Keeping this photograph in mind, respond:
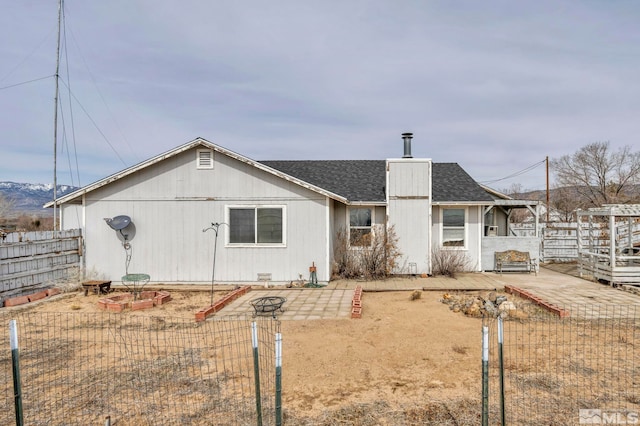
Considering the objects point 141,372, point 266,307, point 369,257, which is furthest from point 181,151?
point 141,372

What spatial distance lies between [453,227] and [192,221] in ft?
31.1

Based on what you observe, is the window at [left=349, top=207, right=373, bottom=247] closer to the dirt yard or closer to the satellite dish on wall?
the dirt yard

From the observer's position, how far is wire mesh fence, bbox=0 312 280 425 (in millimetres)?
4094

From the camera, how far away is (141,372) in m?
5.22

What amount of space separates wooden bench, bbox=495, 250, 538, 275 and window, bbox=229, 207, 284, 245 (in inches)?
322

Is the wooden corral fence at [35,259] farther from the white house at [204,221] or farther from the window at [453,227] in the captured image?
the window at [453,227]

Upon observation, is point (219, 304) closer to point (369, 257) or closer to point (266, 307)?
point (266, 307)

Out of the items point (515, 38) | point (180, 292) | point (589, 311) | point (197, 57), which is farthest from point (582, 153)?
point (180, 292)

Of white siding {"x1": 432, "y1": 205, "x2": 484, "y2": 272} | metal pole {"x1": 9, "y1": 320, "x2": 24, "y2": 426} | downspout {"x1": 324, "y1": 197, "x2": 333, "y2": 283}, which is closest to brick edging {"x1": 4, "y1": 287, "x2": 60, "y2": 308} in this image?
metal pole {"x1": 9, "y1": 320, "x2": 24, "y2": 426}

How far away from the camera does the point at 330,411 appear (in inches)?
163

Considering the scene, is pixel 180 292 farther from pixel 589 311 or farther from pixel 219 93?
pixel 219 93

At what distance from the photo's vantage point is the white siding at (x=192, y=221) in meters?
11.9

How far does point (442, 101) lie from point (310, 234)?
42.7 ft

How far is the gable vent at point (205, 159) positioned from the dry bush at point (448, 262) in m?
8.54
